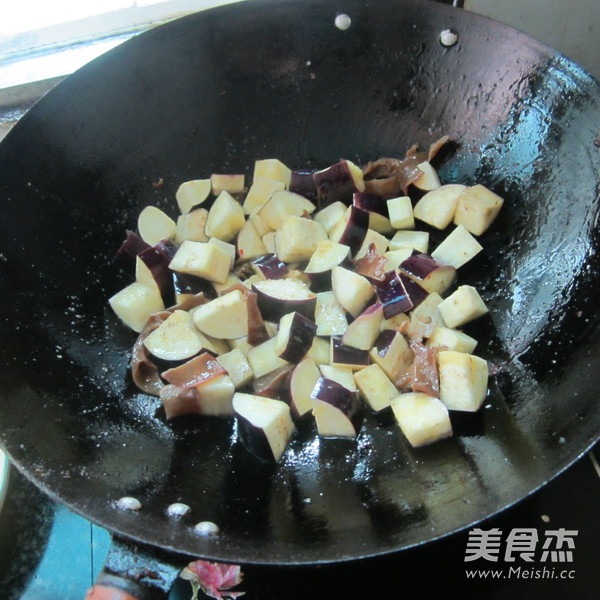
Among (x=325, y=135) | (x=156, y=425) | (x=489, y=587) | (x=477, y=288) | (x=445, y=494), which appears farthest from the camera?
(x=325, y=135)

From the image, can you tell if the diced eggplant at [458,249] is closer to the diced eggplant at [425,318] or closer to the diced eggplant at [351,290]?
the diced eggplant at [425,318]

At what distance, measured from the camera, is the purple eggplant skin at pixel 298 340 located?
133 cm

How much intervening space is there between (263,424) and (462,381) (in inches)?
16.4

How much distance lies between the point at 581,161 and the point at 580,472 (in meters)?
0.70

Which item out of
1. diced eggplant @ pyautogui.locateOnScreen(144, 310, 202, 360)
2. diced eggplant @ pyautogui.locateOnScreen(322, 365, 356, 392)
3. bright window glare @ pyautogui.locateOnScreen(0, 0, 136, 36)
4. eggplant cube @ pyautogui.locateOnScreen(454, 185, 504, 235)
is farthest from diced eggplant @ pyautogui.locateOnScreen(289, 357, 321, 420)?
bright window glare @ pyautogui.locateOnScreen(0, 0, 136, 36)

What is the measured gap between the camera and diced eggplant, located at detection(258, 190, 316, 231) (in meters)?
1.57

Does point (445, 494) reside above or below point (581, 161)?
below

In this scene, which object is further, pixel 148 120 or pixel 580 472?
pixel 148 120

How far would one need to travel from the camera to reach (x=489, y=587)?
117 centimetres

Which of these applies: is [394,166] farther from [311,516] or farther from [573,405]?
[311,516]

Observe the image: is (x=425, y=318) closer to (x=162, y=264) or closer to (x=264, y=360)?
(x=264, y=360)

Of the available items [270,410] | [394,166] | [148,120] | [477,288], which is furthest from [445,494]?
[148,120]

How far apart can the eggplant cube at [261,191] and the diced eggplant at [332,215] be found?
13 cm

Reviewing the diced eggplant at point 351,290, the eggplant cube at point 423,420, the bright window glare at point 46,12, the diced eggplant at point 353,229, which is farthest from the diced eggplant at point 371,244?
the bright window glare at point 46,12
